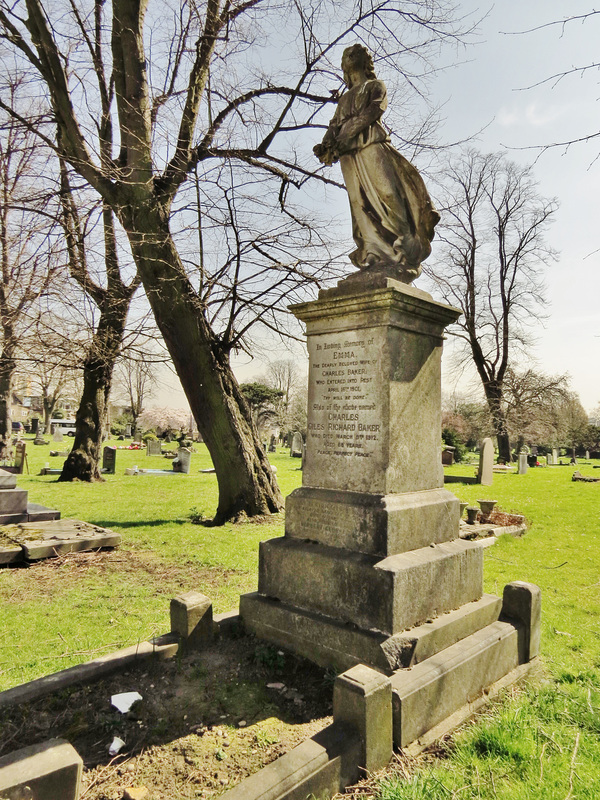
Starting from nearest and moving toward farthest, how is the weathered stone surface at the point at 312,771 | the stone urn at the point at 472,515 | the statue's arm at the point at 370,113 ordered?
the weathered stone surface at the point at 312,771, the statue's arm at the point at 370,113, the stone urn at the point at 472,515

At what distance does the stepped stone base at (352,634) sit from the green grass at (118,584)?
4.11 feet

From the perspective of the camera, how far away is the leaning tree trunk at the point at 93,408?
14375mm

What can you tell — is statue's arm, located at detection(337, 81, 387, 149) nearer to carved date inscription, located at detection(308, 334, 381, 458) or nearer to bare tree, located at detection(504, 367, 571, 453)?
carved date inscription, located at detection(308, 334, 381, 458)

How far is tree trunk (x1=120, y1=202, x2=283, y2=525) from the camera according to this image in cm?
969

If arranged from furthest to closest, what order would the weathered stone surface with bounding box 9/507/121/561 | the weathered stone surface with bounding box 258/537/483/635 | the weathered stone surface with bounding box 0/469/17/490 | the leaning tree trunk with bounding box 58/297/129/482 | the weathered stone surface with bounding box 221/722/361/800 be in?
the leaning tree trunk with bounding box 58/297/129/482 → the weathered stone surface with bounding box 0/469/17/490 → the weathered stone surface with bounding box 9/507/121/561 → the weathered stone surface with bounding box 258/537/483/635 → the weathered stone surface with bounding box 221/722/361/800

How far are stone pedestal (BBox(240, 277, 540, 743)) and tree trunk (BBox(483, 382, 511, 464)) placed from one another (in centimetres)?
2636

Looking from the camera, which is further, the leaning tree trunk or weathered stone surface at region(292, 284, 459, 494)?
the leaning tree trunk

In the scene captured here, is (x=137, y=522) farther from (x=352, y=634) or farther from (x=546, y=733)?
(x=546, y=733)

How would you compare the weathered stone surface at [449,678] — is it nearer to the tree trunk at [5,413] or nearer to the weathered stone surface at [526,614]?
the weathered stone surface at [526,614]

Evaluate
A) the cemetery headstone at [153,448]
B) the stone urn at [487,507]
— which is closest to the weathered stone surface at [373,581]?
the stone urn at [487,507]

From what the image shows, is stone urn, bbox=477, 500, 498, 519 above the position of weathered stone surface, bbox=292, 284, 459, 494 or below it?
below

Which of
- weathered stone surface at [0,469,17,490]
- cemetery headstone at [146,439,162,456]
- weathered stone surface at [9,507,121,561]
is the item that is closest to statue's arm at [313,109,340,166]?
weathered stone surface at [9,507,121,561]

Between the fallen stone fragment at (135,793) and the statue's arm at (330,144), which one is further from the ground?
the statue's arm at (330,144)

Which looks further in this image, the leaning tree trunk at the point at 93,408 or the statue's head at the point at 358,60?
the leaning tree trunk at the point at 93,408
